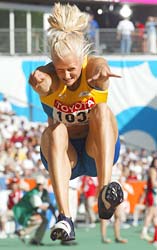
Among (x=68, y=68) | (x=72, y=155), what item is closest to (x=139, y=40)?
(x=72, y=155)

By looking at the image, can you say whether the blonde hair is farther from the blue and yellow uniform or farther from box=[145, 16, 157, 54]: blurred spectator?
box=[145, 16, 157, 54]: blurred spectator

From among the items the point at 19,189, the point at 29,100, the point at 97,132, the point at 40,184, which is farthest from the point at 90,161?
the point at 29,100

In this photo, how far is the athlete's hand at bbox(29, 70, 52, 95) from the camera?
845cm

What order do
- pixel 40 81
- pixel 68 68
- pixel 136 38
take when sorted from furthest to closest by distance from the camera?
pixel 136 38 → pixel 68 68 → pixel 40 81

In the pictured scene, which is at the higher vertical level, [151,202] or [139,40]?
[139,40]

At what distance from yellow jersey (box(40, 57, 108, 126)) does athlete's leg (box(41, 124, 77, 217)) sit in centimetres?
13

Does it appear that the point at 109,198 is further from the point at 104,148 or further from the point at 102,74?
the point at 102,74

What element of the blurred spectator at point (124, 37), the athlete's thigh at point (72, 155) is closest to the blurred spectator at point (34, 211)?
the blurred spectator at point (124, 37)

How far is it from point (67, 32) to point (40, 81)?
0.50 metres

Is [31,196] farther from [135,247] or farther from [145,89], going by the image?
[145,89]

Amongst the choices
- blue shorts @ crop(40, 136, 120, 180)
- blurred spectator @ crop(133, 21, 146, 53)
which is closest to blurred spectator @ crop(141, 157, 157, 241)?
blurred spectator @ crop(133, 21, 146, 53)

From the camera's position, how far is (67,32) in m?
8.62

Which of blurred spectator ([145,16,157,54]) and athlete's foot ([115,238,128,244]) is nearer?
athlete's foot ([115,238,128,244])

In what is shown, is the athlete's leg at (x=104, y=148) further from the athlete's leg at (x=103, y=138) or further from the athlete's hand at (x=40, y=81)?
the athlete's hand at (x=40, y=81)
